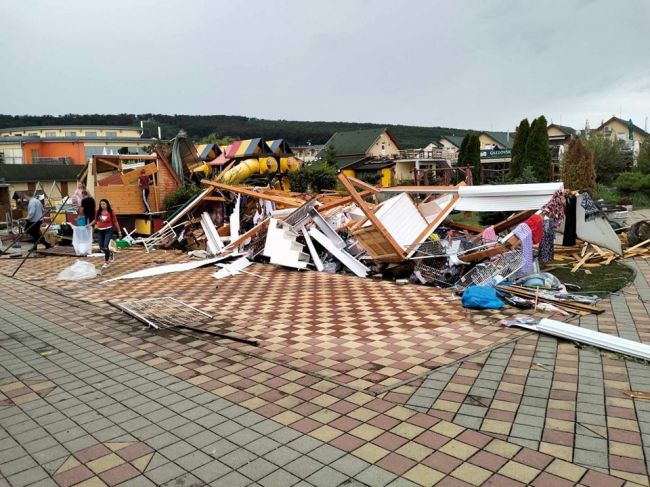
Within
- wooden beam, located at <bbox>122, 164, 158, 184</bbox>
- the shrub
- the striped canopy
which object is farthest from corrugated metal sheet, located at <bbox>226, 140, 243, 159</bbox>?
the shrub

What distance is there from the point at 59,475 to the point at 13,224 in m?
22.3

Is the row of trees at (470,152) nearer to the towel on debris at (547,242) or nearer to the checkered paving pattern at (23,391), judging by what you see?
the towel on debris at (547,242)

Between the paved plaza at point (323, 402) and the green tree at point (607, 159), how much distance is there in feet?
112

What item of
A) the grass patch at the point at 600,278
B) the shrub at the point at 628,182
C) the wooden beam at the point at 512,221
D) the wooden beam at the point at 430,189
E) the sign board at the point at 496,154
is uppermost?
the sign board at the point at 496,154

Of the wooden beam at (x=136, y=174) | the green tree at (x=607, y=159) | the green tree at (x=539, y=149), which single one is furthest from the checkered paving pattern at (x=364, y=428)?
the green tree at (x=607, y=159)

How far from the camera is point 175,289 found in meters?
8.90

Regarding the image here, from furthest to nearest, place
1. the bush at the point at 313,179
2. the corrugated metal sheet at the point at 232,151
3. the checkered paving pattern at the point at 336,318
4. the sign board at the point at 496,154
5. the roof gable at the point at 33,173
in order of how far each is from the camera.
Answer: the sign board at the point at 496,154 < the roof gable at the point at 33,173 < the bush at the point at 313,179 < the corrugated metal sheet at the point at 232,151 < the checkered paving pattern at the point at 336,318

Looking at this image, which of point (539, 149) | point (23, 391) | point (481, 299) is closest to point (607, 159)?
point (539, 149)

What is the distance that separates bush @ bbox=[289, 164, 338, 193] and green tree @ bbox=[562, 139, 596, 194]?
42.0 ft

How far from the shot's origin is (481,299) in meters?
6.76

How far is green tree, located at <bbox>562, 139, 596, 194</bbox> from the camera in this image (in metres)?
24.8

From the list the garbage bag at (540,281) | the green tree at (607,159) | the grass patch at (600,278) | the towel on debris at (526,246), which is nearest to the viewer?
the garbage bag at (540,281)

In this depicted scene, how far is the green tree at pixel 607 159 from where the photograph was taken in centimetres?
3631

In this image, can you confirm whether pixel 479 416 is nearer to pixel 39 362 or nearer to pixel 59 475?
pixel 59 475
